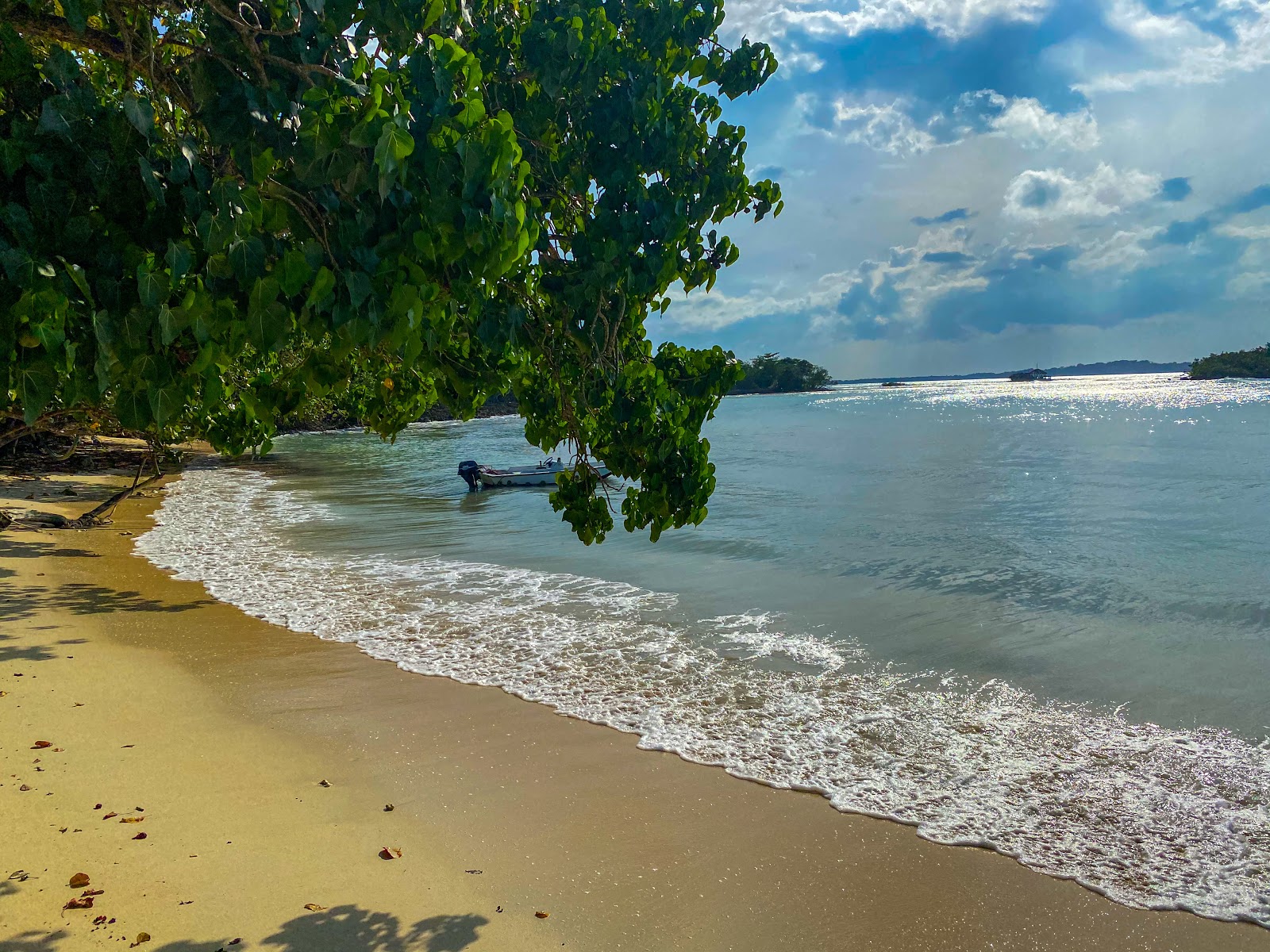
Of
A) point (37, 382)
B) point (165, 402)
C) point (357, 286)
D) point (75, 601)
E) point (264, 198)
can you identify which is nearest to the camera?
point (37, 382)

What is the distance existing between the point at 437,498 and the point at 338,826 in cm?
2659

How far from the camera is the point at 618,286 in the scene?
5098mm

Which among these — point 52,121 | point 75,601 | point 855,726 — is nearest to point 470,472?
point 75,601

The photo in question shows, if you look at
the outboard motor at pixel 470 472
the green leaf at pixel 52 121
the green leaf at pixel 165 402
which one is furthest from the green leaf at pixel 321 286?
the outboard motor at pixel 470 472

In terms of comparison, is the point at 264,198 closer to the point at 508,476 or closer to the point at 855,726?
the point at 855,726

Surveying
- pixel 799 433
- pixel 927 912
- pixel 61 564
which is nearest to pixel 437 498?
pixel 61 564

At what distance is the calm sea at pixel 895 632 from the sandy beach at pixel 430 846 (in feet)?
2.12

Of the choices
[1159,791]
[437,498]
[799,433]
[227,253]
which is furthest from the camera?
[799,433]

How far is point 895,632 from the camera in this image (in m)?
13.3

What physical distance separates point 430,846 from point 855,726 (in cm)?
489

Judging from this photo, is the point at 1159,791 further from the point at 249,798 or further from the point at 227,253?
the point at 227,253

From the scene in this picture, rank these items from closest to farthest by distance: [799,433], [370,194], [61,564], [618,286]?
[370,194], [618,286], [61,564], [799,433]

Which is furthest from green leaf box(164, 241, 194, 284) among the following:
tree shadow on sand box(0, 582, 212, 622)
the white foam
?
tree shadow on sand box(0, 582, 212, 622)

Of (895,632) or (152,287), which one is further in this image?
(895,632)
